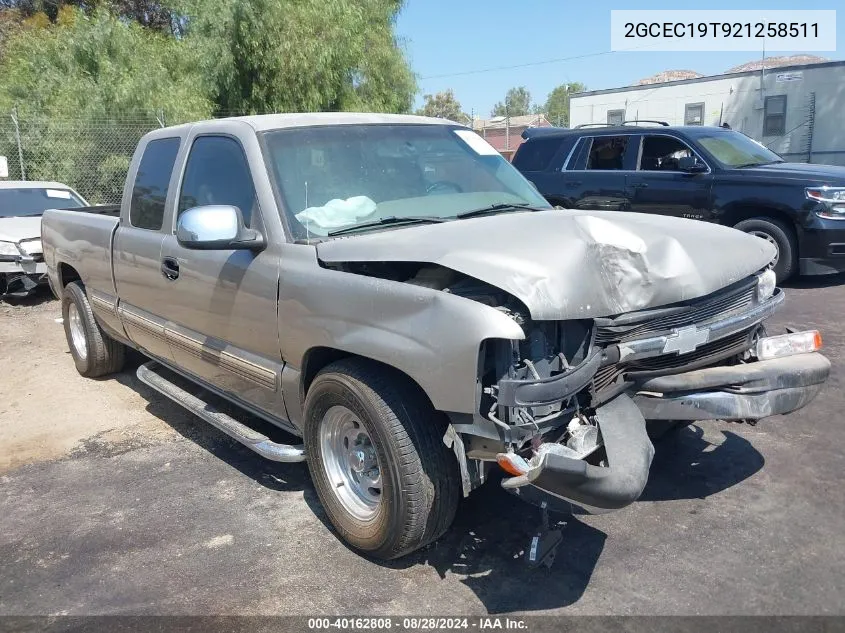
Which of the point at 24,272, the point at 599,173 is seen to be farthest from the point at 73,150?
the point at 599,173

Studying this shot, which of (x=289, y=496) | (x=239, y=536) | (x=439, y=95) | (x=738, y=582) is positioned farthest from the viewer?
(x=439, y=95)

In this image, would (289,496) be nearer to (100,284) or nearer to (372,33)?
(100,284)

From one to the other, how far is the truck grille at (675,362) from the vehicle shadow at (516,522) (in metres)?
0.87

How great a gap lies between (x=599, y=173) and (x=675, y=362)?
7.35 meters

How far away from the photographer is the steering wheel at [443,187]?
393cm

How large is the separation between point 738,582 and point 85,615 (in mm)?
2718

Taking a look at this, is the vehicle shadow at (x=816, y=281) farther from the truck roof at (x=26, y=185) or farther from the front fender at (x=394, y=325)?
the truck roof at (x=26, y=185)

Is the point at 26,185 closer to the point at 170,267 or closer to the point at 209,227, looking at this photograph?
the point at 170,267

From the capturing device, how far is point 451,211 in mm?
3785

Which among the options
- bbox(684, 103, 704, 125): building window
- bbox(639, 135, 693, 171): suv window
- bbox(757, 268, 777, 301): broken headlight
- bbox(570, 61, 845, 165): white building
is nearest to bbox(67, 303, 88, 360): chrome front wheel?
bbox(757, 268, 777, 301): broken headlight

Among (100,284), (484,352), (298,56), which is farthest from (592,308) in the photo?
(298,56)

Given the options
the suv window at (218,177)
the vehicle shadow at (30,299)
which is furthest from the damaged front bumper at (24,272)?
the suv window at (218,177)

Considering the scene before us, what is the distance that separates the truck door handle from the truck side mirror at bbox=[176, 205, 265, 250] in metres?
0.85

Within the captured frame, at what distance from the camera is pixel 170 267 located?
4.34 m
